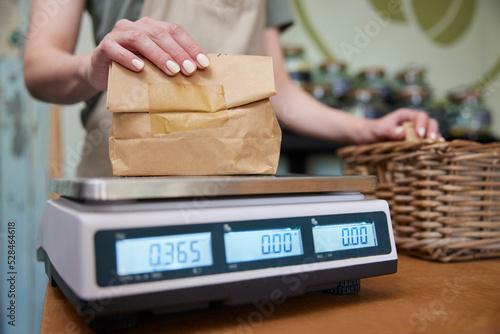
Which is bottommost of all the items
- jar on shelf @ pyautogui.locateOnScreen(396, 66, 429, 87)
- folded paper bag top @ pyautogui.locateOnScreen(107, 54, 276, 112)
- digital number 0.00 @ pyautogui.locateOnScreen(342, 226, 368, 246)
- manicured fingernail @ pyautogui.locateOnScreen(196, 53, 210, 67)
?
digital number 0.00 @ pyautogui.locateOnScreen(342, 226, 368, 246)

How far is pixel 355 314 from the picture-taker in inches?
16.7

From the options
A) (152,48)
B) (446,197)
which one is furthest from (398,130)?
(152,48)

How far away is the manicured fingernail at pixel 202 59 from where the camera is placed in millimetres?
507

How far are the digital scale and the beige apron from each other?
42 centimetres

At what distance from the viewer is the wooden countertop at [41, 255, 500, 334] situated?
1.26 feet

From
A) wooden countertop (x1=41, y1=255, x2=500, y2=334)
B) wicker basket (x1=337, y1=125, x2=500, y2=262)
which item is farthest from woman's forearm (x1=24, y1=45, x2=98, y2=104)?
wicker basket (x1=337, y1=125, x2=500, y2=262)

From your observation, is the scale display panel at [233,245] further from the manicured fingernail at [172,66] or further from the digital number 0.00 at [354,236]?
the manicured fingernail at [172,66]

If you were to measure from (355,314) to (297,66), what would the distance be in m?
1.47

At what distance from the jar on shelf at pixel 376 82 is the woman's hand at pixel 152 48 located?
1.53 metres

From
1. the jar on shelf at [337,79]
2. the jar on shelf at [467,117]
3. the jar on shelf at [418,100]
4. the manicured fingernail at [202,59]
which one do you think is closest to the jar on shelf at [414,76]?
the jar on shelf at [418,100]

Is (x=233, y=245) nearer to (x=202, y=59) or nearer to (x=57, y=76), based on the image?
(x=202, y=59)

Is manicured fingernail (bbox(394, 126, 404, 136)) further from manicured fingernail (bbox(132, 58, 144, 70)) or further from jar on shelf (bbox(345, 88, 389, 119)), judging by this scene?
jar on shelf (bbox(345, 88, 389, 119))

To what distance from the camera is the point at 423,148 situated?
25.5 inches

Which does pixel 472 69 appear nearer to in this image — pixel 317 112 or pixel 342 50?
pixel 342 50
